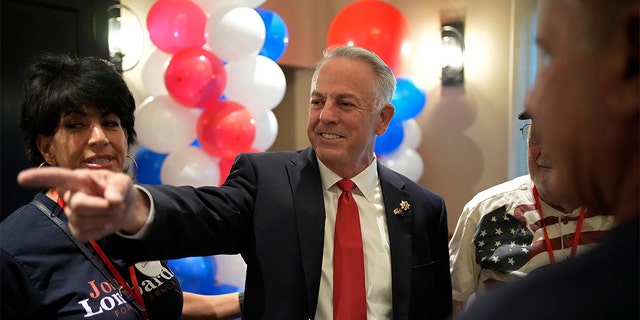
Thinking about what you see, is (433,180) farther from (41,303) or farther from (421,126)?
(41,303)

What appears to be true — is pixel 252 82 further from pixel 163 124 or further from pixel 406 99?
pixel 406 99

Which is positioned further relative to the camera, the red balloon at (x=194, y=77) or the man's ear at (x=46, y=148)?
the red balloon at (x=194, y=77)

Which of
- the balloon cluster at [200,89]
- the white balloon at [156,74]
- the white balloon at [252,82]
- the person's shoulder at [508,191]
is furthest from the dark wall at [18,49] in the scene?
the person's shoulder at [508,191]

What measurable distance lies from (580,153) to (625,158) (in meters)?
0.05

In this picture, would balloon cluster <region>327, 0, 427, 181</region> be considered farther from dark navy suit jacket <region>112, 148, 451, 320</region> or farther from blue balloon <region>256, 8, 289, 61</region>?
dark navy suit jacket <region>112, 148, 451, 320</region>

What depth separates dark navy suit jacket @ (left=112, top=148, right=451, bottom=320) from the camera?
1.38m

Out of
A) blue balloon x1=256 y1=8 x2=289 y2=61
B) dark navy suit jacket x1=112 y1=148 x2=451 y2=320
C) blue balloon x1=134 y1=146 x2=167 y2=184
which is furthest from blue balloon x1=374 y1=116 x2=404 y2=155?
dark navy suit jacket x1=112 y1=148 x2=451 y2=320

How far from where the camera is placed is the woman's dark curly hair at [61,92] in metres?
1.67

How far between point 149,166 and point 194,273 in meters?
0.66

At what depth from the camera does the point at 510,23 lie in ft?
13.6

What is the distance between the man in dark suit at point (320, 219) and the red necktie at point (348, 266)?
2cm

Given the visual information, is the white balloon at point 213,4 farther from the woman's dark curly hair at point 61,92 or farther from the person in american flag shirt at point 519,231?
the person in american flag shirt at point 519,231

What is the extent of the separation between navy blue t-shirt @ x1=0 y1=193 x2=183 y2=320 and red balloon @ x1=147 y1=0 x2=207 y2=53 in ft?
5.52

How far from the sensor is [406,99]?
3.77 m
